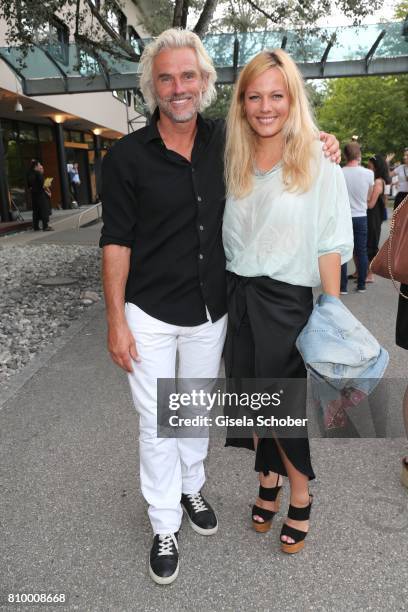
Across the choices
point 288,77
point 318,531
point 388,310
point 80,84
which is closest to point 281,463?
point 318,531

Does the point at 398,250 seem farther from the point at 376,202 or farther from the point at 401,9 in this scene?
the point at 401,9

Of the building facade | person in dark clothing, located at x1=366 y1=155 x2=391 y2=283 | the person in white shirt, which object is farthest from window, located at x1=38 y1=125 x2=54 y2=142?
the person in white shirt

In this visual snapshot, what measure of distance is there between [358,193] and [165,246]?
517 cm

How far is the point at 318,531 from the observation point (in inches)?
98.6

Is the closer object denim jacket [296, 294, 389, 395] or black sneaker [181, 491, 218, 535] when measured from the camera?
denim jacket [296, 294, 389, 395]

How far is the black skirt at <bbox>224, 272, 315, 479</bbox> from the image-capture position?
2.19 meters

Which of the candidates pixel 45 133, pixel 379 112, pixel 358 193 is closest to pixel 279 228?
pixel 358 193

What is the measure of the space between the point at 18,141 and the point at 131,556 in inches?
755

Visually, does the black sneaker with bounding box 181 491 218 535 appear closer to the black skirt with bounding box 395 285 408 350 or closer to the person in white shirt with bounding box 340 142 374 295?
the black skirt with bounding box 395 285 408 350

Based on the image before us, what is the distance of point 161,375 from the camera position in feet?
7.45

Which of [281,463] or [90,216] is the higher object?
[281,463]

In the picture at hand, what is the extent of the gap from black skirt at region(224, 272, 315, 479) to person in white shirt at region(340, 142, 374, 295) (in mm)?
4624

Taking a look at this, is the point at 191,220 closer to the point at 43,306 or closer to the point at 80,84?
the point at 43,306

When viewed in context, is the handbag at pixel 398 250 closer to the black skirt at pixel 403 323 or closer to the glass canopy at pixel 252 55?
the black skirt at pixel 403 323
